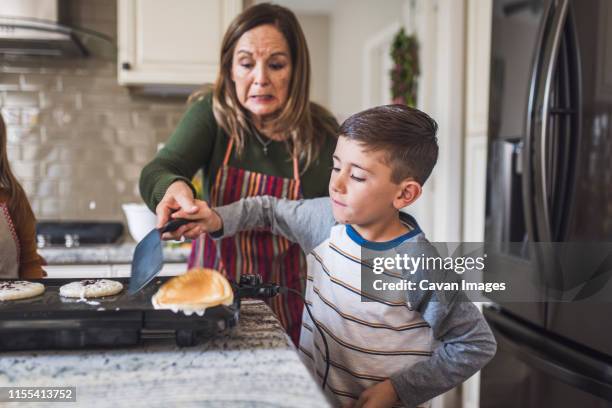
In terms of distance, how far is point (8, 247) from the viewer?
103cm

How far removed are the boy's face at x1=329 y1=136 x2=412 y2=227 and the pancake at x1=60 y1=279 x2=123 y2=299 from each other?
1.18 feet

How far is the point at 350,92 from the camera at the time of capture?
448 cm

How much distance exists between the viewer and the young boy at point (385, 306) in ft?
2.74

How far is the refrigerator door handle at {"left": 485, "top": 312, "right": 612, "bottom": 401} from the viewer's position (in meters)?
1.19

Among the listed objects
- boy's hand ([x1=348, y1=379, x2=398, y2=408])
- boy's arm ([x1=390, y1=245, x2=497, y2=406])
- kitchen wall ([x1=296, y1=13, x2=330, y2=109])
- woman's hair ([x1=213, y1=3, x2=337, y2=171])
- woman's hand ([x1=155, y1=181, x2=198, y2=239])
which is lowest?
boy's hand ([x1=348, y1=379, x2=398, y2=408])

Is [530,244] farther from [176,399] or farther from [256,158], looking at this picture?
[176,399]

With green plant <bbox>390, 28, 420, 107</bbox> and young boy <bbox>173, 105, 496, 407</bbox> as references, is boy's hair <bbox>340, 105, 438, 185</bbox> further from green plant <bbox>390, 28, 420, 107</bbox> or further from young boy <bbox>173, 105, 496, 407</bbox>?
green plant <bbox>390, 28, 420, 107</bbox>

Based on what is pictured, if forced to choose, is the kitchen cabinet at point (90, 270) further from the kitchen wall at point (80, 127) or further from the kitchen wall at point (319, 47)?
the kitchen wall at point (319, 47)


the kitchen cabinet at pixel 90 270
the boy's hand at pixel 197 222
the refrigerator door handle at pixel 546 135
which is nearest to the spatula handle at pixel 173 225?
the boy's hand at pixel 197 222

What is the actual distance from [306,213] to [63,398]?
1.95ft

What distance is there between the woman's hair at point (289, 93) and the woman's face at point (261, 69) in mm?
19

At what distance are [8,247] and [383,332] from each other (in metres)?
0.72

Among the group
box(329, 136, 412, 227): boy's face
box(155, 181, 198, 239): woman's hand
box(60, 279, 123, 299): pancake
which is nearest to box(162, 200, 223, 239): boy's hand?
box(155, 181, 198, 239): woman's hand

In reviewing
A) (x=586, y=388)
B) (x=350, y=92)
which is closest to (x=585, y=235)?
(x=586, y=388)
